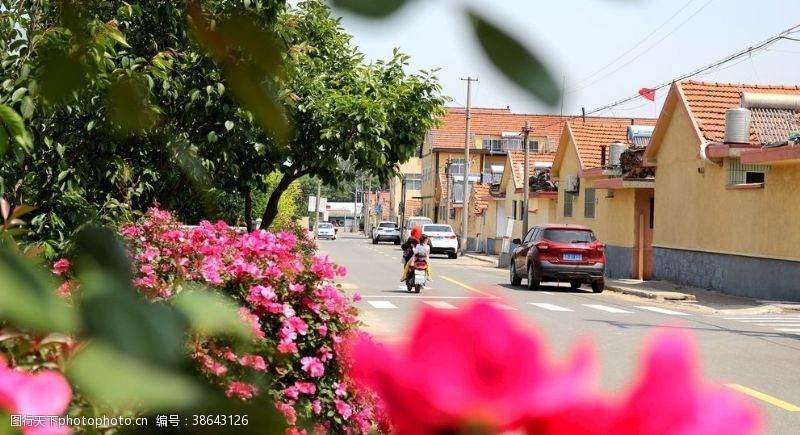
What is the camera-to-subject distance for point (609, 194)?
27469mm

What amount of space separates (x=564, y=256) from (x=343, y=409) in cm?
1546

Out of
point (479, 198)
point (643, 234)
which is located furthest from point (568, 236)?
point (479, 198)

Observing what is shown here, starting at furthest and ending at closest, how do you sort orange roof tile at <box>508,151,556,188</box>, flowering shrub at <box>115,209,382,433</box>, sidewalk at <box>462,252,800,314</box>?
orange roof tile at <box>508,151,556,188</box> → sidewalk at <box>462,252,800,314</box> → flowering shrub at <box>115,209,382,433</box>

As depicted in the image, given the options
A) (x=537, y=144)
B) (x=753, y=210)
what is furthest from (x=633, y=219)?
(x=537, y=144)

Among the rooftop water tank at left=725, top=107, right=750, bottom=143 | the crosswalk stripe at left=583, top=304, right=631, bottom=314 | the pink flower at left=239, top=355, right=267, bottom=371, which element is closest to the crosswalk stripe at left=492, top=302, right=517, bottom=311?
the pink flower at left=239, top=355, right=267, bottom=371

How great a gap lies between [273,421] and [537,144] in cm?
5745

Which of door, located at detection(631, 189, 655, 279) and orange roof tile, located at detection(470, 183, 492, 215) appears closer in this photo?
door, located at detection(631, 189, 655, 279)

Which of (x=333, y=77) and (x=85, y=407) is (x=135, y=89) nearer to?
(x=85, y=407)

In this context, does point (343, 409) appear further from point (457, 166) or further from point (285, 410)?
point (457, 166)

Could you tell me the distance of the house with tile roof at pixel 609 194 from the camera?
2567 cm

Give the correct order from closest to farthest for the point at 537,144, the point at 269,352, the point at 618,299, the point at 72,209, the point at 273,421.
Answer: the point at 273,421 < the point at 269,352 < the point at 72,209 < the point at 618,299 < the point at 537,144

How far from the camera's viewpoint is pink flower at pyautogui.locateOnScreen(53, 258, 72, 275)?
0.66 meters

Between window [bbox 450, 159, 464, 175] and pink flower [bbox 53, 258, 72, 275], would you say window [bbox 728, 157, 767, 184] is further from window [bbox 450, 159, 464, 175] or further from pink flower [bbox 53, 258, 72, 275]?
window [bbox 450, 159, 464, 175]

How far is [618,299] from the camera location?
1867 centimetres
